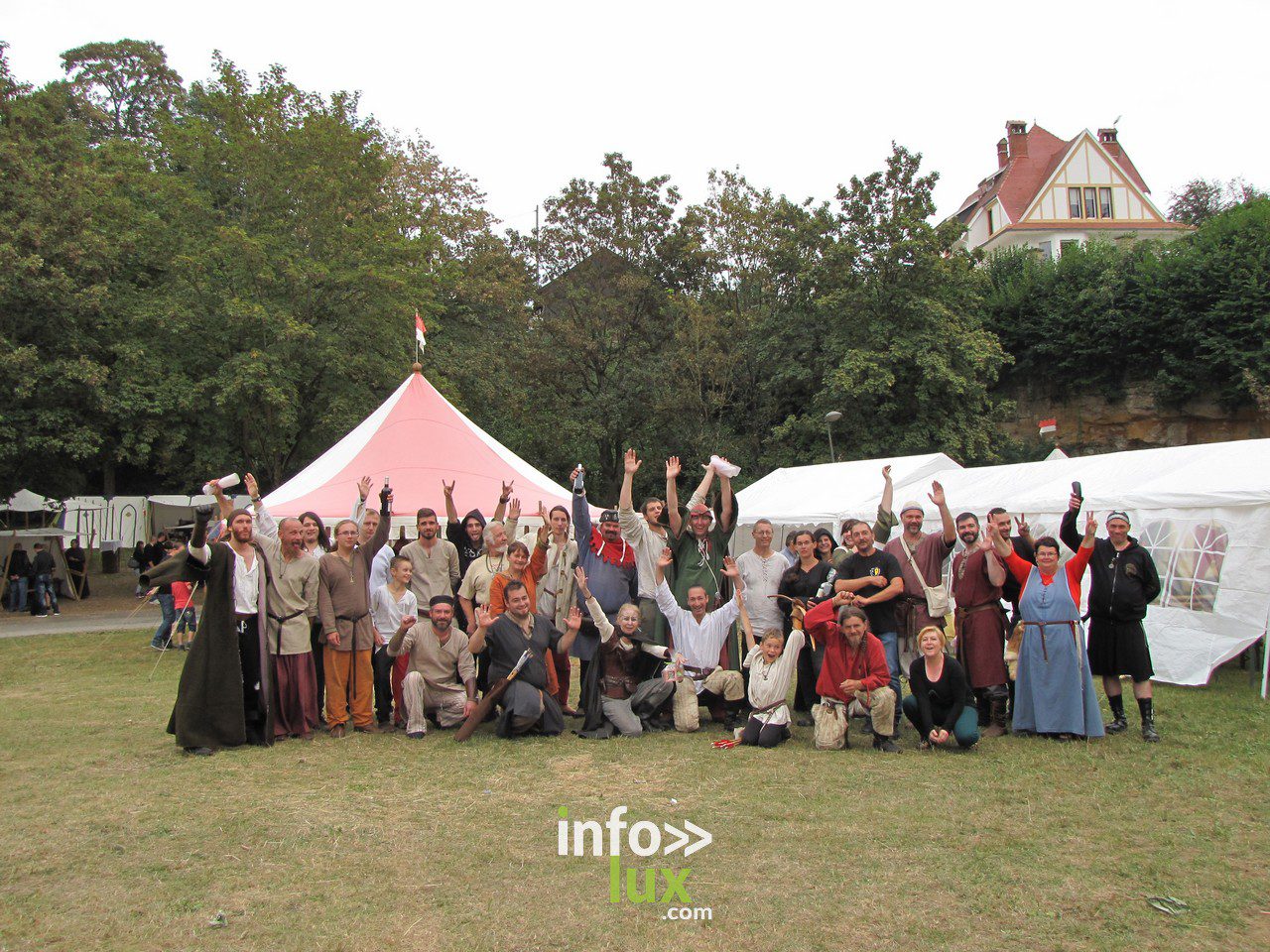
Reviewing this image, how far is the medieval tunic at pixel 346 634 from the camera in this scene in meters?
6.49

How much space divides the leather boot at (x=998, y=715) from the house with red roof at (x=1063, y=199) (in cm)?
3113

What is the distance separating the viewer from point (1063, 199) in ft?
114

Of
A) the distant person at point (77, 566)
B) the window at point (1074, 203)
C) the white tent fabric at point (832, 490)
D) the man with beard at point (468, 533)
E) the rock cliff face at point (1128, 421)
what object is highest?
the window at point (1074, 203)

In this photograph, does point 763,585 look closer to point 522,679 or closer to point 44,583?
point 522,679

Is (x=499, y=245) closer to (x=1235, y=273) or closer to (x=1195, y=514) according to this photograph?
(x=1235, y=273)

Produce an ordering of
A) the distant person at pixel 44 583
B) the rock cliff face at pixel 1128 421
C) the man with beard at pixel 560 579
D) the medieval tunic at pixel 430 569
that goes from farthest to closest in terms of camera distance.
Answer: the rock cliff face at pixel 1128 421 < the distant person at pixel 44 583 < the medieval tunic at pixel 430 569 < the man with beard at pixel 560 579

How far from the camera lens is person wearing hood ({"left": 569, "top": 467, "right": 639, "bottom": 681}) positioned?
677 centimetres

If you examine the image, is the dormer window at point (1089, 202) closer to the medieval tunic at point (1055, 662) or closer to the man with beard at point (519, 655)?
the medieval tunic at point (1055, 662)

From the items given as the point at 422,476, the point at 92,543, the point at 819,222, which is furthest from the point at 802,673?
the point at 92,543

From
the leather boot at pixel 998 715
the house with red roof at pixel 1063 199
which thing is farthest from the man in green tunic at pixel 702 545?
the house with red roof at pixel 1063 199

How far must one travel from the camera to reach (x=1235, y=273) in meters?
25.2

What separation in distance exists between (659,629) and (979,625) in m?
2.18

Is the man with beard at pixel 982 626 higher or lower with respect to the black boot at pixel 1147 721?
higher

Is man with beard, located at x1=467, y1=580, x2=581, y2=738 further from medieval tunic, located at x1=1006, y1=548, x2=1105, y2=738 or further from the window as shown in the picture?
the window
